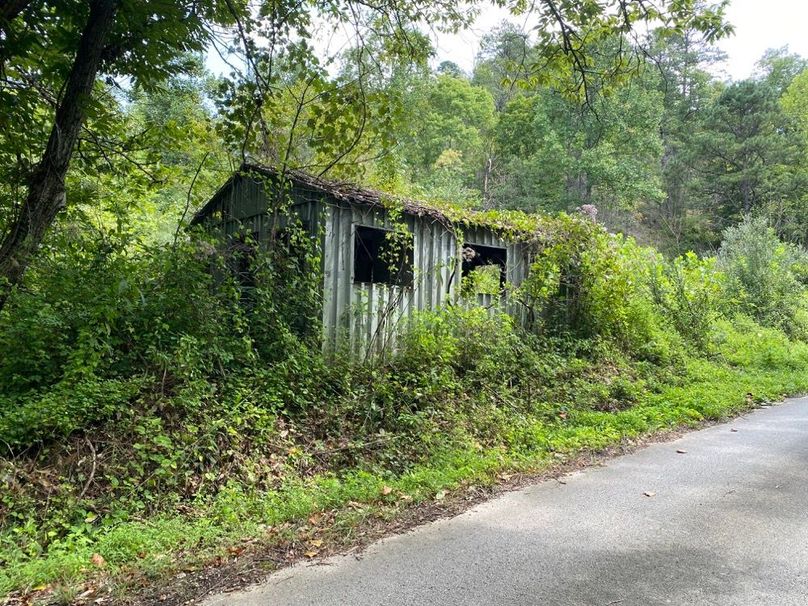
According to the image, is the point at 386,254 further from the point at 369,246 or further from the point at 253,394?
the point at 253,394

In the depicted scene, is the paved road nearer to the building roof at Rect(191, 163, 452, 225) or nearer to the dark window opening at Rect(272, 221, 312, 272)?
the dark window opening at Rect(272, 221, 312, 272)

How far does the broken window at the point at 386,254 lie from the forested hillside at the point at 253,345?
0.72m

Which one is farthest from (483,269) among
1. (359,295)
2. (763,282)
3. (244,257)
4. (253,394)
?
(763,282)

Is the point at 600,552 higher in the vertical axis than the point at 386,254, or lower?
lower

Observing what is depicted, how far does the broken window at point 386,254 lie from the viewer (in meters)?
8.14

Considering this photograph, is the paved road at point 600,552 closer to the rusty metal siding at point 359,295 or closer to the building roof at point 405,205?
the rusty metal siding at point 359,295

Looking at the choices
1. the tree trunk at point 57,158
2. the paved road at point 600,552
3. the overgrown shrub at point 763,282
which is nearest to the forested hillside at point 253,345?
the tree trunk at point 57,158

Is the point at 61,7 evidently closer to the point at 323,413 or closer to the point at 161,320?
the point at 161,320

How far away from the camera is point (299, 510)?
4102mm

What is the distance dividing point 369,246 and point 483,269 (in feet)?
7.06

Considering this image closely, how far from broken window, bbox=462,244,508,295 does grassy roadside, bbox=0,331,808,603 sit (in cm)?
265

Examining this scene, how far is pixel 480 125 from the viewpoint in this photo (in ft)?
96.6

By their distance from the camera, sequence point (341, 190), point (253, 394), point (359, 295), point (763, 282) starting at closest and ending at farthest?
point (253, 394)
point (359, 295)
point (341, 190)
point (763, 282)

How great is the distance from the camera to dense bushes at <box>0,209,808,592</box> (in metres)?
4.20
